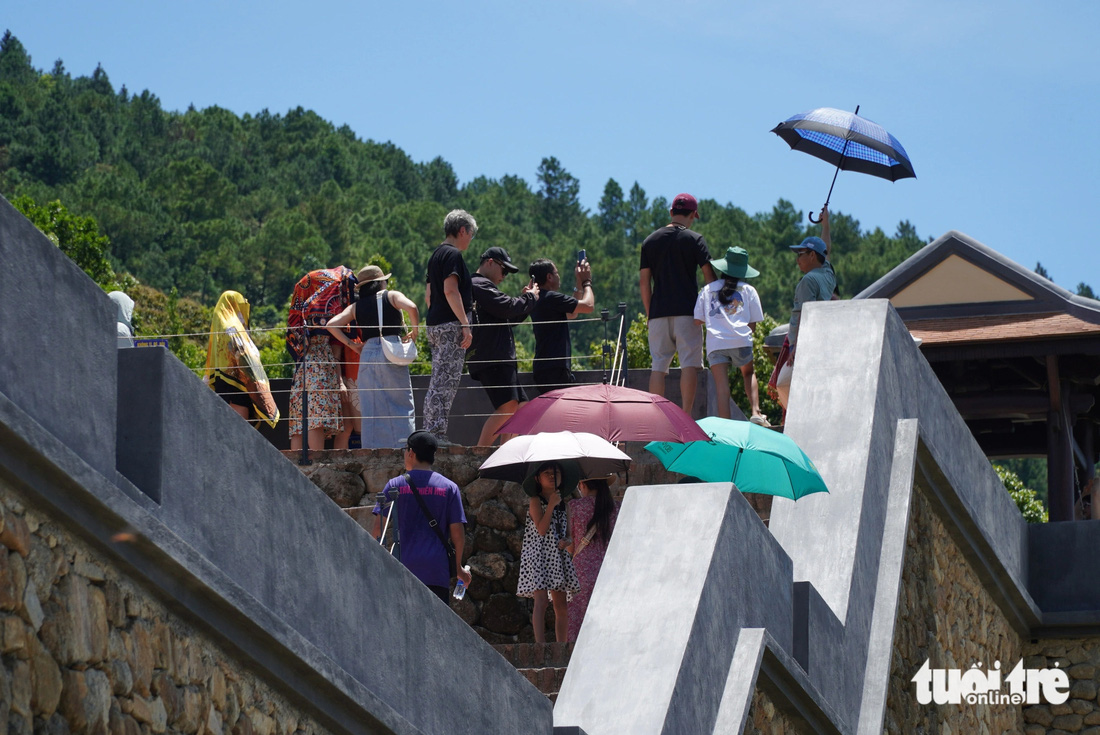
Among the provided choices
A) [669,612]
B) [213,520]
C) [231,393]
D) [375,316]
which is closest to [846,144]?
[375,316]

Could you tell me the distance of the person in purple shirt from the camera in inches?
280

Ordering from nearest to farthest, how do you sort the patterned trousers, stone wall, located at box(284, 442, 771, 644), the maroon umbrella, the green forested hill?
the maroon umbrella
stone wall, located at box(284, 442, 771, 644)
the patterned trousers
the green forested hill

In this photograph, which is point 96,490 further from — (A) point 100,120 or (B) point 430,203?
(A) point 100,120

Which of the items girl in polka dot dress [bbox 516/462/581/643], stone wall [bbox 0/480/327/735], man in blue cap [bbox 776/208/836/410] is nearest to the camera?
stone wall [bbox 0/480/327/735]

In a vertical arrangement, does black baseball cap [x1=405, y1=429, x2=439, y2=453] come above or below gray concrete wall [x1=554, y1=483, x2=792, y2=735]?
above

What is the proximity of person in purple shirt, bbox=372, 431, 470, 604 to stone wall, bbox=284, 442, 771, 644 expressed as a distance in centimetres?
221

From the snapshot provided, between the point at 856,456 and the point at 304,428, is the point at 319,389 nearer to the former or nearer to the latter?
the point at 304,428

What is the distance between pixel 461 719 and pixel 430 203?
3521 inches

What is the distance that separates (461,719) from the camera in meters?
4.92

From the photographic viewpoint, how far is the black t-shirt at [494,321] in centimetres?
1044

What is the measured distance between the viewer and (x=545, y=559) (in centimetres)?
816

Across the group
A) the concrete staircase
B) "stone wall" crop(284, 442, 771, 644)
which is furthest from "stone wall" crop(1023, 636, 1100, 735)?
the concrete staircase

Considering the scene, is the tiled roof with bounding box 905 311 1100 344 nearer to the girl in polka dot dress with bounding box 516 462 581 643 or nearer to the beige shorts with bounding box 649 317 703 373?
the beige shorts with bounding box 649 317 703 373

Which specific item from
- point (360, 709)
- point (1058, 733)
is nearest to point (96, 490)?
point (360, 709)
